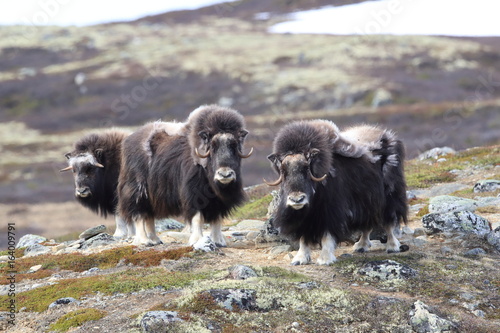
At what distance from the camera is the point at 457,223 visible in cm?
716

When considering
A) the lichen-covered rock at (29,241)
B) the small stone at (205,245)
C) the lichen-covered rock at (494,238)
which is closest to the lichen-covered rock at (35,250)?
the lichen-covered rock at (29,241)

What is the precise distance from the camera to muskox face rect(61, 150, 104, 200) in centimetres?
932

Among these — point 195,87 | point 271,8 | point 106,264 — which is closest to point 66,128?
point 195,87

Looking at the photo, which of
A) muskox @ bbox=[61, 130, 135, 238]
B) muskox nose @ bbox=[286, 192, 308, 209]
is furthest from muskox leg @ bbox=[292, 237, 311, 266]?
muskox @ bbox=[61, 130, 135, 238]

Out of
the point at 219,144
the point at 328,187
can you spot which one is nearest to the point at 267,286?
the point at 328,187

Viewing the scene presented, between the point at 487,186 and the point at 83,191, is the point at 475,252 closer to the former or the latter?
the point at 487,186

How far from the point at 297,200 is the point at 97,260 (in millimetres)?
2690

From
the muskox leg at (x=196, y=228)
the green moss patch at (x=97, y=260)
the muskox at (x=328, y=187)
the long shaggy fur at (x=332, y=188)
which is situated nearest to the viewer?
the muskox at (x=328, y=187)

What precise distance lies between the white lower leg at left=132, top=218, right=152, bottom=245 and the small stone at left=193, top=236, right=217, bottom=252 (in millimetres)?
1055

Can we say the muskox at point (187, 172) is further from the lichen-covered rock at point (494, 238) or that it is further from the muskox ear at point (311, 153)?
the lichen-covered rock at point (494, 238)

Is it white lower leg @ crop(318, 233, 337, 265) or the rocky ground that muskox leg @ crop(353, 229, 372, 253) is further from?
white lower leg @ crop(318, 233, 337, 265)

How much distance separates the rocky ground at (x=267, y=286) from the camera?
16.0 ft

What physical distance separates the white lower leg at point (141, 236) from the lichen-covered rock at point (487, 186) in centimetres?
548

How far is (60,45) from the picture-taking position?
177 feet
